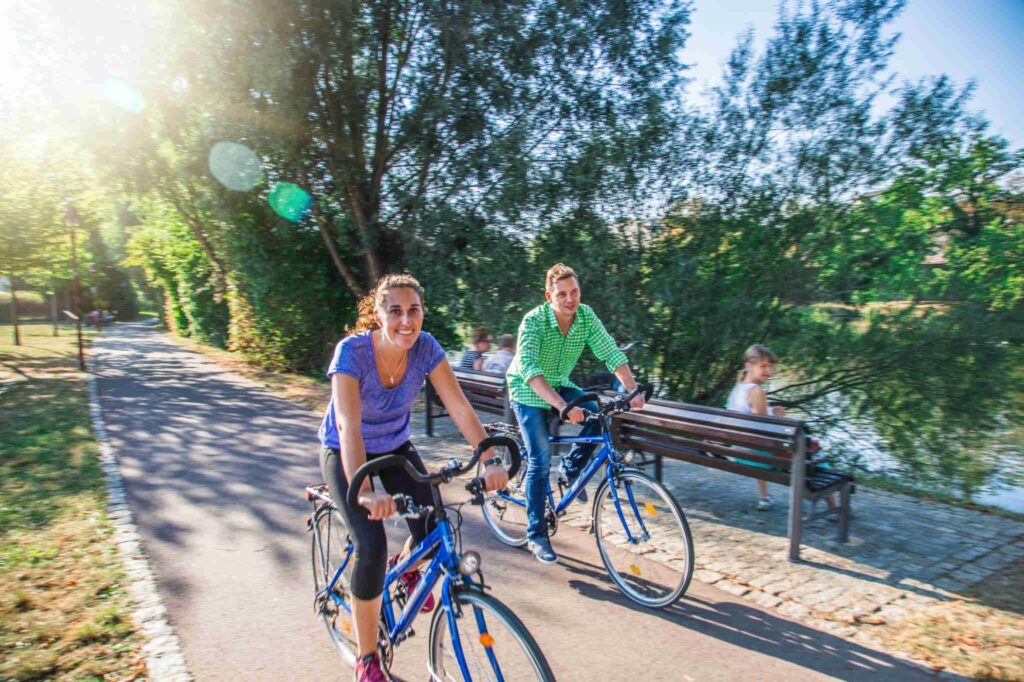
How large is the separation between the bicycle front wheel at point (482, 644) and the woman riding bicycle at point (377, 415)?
332 mm

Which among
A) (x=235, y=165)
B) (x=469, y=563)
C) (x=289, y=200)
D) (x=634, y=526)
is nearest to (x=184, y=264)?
(x=235, y=165)

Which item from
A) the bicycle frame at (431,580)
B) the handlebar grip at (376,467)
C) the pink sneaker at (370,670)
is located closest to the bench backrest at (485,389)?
the bicycle frame at (431,580)

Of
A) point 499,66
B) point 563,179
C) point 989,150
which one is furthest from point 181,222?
point 989,150

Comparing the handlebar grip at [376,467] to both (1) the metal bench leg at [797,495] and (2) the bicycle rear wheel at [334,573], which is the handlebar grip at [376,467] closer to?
(2) the bicycle rear wheel at [334,573]

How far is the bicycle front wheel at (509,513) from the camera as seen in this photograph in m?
4.99

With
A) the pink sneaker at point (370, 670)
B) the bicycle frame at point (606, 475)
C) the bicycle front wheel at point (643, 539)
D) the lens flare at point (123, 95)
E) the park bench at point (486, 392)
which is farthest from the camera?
the lens flare at point (123, 95)

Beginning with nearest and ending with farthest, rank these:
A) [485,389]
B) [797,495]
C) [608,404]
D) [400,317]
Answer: [400,317] < [608,404] < [797,495] < [485,389]

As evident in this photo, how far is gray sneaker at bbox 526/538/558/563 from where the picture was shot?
4.36 metres

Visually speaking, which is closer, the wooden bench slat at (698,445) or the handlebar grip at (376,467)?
the handlebar grip at (376,467)

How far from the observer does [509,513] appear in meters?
5.32

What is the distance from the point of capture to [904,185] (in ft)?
28.7

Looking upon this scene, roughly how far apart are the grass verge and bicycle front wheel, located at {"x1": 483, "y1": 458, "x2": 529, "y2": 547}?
8.33 feet

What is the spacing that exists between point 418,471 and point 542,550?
94.5 inches

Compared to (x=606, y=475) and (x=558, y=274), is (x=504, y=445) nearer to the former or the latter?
(x=606, y=475)
